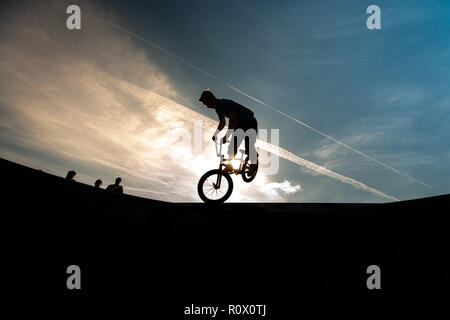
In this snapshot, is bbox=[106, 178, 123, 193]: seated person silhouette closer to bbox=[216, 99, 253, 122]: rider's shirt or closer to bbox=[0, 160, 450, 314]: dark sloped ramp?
bbox=[216, 99, 253, 122]: rider's shirt

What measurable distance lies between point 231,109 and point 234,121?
323 millimetres

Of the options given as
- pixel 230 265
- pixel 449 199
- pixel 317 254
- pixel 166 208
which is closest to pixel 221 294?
pixel 230 265

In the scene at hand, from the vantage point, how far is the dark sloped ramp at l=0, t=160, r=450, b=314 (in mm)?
2293

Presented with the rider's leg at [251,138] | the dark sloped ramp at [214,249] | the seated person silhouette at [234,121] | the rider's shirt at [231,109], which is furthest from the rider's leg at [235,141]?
the dark sloped ramp at [214,249]

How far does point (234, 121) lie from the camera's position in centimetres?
598

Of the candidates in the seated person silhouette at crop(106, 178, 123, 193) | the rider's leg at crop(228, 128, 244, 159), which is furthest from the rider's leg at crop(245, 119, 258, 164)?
the seated person silhouette at crop(106, 178, 123, 193)

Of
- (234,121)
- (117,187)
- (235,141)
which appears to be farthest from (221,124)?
(117,187)

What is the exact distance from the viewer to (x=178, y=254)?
2.89m

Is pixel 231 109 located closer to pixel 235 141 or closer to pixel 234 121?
pixel 234 121

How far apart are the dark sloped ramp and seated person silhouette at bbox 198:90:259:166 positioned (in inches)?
124

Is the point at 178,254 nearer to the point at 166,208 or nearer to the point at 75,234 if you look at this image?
the point at 166,208

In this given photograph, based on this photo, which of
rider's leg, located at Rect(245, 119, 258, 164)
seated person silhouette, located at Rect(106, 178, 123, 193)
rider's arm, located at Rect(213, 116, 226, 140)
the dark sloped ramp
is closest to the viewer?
the dark sloped ramp

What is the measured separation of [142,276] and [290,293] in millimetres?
1632

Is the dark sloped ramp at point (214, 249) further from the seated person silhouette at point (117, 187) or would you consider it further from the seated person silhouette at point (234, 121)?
the seated person silhouette at point (117, 187)
